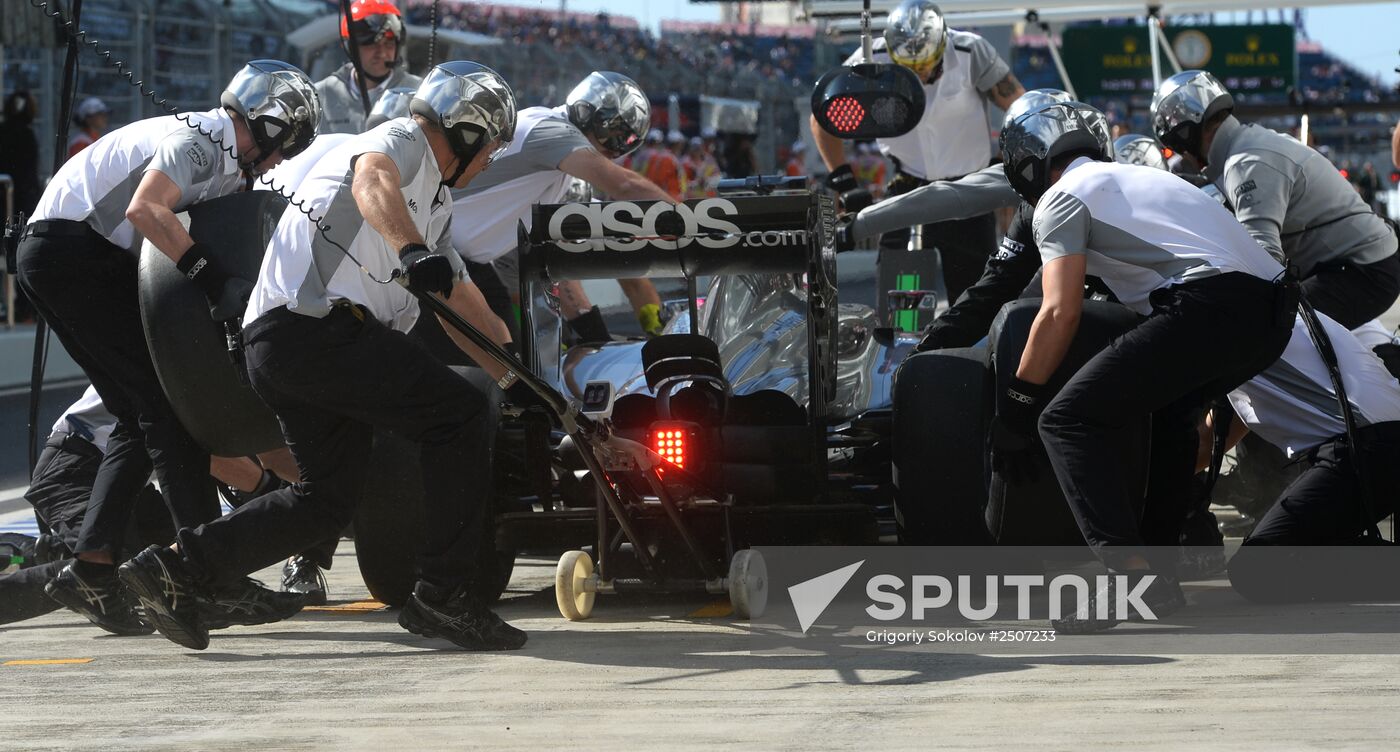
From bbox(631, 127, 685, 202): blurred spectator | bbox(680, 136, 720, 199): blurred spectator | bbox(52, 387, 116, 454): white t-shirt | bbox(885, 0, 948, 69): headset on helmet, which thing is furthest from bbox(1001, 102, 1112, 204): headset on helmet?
bbox(680, 136, 720, 199): blurred spectator

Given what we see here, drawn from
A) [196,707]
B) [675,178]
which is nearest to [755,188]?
[196,707]

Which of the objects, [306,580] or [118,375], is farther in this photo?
[306,580]

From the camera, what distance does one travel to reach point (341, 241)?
16.9 feet

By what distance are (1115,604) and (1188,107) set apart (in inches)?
98.4

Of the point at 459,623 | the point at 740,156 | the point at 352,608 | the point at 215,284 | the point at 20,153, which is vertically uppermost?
the point at 215,284

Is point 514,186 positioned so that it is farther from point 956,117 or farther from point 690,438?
point 956,117

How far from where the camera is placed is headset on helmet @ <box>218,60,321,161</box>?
19.4 ft

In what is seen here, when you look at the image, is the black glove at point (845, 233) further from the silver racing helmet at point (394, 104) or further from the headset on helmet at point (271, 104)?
the headset on helmet at point (271, 104)

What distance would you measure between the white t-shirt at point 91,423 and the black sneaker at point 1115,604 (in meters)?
3.21

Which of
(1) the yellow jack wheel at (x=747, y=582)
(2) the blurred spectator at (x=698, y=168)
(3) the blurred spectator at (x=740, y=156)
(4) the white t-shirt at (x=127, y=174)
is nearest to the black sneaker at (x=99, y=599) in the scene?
(4) the white t-shirt at (x=127, y=174)

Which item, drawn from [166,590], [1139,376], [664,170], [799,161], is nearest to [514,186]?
[166,590]

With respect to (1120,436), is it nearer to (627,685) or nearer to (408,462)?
(627,685)

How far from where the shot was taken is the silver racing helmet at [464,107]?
17.2 ft

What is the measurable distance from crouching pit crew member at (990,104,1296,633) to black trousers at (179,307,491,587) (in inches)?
60.5
